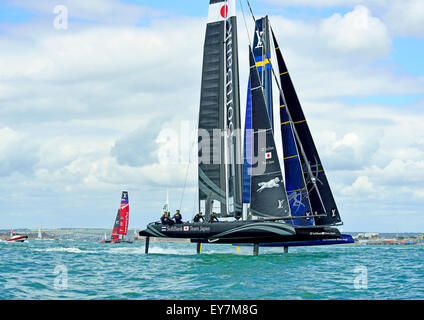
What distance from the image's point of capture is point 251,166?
30531 mm

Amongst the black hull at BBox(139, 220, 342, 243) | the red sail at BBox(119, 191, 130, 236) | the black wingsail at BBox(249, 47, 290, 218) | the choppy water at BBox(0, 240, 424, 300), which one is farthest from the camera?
the red sail at BBox(119, 191, 130, 236)

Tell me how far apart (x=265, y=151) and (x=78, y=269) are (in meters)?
11.9

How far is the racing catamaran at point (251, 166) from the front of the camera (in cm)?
2947

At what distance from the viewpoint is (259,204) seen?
29.7 metres

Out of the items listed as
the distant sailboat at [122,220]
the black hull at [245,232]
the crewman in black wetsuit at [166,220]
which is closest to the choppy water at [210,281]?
the black hull at [245,232]

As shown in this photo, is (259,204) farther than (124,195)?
No

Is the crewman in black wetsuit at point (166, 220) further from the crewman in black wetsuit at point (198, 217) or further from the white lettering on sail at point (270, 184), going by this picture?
the white lettering on sail at point (270, 184)

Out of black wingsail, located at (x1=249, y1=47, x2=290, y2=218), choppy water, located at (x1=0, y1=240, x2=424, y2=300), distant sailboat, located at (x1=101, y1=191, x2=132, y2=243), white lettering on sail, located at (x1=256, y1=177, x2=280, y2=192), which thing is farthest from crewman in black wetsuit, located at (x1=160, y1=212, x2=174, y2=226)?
distant sailboat, located at (x1=101, y1=191, x2=132, y2=243)

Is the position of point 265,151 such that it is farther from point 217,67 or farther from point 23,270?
point 23,270

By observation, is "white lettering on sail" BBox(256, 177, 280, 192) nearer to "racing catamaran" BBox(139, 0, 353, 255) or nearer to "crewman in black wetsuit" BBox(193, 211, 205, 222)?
"racing catamaran" BBox(139, 0, 353, 255)

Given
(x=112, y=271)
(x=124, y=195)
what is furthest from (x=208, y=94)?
(x=124, y=195)

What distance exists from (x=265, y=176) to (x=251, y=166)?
4.02 ft

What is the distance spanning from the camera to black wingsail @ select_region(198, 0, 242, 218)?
105 feet
